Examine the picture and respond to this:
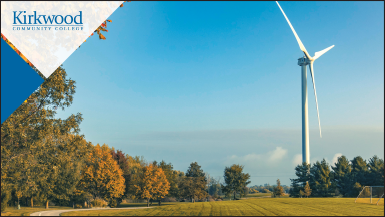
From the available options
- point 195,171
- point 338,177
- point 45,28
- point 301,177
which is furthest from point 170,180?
point 45,28

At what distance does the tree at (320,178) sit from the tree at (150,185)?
26771mm

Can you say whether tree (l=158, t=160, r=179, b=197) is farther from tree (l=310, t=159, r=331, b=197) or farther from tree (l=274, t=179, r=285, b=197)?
tree (l=310, t=159, r=331, b=197)

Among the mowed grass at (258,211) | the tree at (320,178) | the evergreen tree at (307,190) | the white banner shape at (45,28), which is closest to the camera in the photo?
the white banner shape at (45,28)

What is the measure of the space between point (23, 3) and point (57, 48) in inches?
115

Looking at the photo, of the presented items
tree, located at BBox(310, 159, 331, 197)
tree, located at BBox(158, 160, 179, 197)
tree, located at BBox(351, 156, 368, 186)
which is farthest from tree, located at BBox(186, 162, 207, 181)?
tree, located at BBox(351, 156, 368, 186)

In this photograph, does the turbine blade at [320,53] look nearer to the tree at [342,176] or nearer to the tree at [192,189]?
the tree at [342,176]

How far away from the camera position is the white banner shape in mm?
15461

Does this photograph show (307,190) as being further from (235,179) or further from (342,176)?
(235,179)

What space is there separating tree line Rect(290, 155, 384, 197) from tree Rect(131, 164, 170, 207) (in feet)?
78.5

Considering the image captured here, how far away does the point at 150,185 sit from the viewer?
49.9 metres

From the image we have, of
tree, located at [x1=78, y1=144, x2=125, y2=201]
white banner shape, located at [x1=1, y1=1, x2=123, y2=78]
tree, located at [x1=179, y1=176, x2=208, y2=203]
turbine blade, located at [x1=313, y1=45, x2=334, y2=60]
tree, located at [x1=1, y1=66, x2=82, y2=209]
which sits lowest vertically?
tree, located at [x1=179, y1=176, x2=208, y2=203]

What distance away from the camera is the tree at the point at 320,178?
51494mm

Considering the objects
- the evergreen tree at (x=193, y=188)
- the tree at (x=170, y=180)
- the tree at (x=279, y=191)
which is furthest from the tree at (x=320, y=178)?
the tree at (x=170, y=180)

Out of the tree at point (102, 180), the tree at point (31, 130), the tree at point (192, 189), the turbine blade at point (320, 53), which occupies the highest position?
the turbine blade at point (320, 53)
